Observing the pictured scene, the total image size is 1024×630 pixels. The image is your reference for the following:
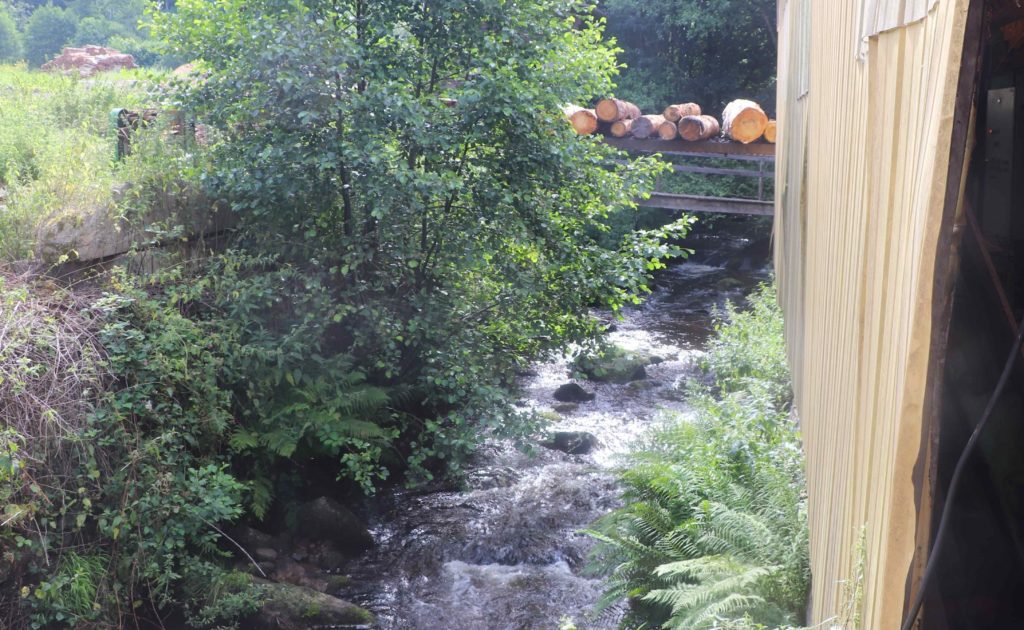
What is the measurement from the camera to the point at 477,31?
294 inches

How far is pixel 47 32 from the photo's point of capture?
32938mm

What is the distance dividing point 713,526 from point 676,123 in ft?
35.7

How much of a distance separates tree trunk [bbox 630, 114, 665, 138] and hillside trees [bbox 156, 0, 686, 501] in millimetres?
7115

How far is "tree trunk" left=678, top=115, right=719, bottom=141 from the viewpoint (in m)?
14.7

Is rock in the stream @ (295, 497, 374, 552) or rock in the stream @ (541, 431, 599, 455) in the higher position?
rock in the stream @ (295, 497, 374, 552)

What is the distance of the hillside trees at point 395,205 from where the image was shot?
6.99m

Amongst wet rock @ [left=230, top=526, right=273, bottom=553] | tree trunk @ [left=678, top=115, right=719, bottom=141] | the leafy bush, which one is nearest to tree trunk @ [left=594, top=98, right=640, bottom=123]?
tree trunk @ [left=678, top=115, right=719, bottom=141]

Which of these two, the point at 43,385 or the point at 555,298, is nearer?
the point at 43,385

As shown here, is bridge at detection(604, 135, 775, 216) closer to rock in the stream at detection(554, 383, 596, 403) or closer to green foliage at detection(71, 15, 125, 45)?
rock in the stream at detection(554, 383, 596, 403)

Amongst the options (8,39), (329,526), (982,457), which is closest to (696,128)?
(329,526)

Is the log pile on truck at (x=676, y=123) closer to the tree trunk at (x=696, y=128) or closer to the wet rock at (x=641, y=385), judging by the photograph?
the tree trunk at (x=696, y=128)

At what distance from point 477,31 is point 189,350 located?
12.1 ft

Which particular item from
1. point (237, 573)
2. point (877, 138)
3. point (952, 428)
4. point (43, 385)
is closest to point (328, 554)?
point (237, 573)

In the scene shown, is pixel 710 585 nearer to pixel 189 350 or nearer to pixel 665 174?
pixel 189 350
